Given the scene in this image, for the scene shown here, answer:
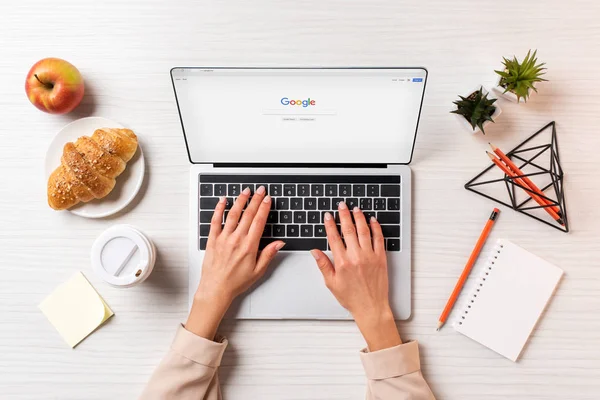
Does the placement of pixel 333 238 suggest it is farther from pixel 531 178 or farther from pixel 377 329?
pixel 531 178

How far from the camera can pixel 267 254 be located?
0.83 m

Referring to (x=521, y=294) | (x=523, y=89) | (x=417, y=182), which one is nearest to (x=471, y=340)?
(x=521, y=294)

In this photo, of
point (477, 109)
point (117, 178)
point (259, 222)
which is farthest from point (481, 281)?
point (117, 178)

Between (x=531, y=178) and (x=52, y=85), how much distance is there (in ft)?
2.76

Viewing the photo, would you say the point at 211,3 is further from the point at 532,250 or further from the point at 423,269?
the point at 532,250

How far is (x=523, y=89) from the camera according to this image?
823 mm

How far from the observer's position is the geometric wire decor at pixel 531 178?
871 mm

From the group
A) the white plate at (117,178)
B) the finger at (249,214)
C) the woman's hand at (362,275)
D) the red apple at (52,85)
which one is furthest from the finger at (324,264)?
the red apple at (52,85)

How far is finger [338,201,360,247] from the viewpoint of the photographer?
83 cm

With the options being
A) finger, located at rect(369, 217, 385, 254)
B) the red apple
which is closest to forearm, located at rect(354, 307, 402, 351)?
finger, located at rect(369, 217, 385, 254)

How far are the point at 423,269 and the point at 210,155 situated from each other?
42 centimetres

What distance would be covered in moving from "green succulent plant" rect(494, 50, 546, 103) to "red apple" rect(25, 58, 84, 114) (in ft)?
2.34

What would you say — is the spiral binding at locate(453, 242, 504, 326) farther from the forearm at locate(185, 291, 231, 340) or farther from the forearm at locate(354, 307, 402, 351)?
the forearm at locate(185, 291, 231, 340)

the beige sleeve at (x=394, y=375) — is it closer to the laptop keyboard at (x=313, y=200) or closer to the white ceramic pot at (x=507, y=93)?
the laptop keyboard at (x=313, y=200)
